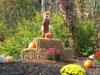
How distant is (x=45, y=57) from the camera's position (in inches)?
324

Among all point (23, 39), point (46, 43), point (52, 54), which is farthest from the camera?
point (23, 39)

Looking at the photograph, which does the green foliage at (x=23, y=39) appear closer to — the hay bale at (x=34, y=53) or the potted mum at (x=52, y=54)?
the hay bale at (x=34, y=53)

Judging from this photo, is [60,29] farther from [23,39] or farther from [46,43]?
[46,43]

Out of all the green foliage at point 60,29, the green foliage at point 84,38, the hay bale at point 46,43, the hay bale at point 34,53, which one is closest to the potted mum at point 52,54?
the hay bale at point 34,53

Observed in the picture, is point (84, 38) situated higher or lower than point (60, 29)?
lower

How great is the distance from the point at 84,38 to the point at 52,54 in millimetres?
3905

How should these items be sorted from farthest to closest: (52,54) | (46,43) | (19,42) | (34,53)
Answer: (19,42) < (46,43) < (34,53) < (52,54)

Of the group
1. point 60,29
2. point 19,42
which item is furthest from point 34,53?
point 60,29

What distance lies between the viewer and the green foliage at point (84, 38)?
11.2 m

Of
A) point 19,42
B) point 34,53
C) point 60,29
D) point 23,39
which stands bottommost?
point 34,53

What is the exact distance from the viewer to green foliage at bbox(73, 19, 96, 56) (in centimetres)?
1116

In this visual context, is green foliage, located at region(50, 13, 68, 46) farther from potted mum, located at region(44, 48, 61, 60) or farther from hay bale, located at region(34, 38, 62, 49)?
potted mum, located at region(44, 48, 61, 60)

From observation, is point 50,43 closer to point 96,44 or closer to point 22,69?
point 22,69

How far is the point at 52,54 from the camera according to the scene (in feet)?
26.0
